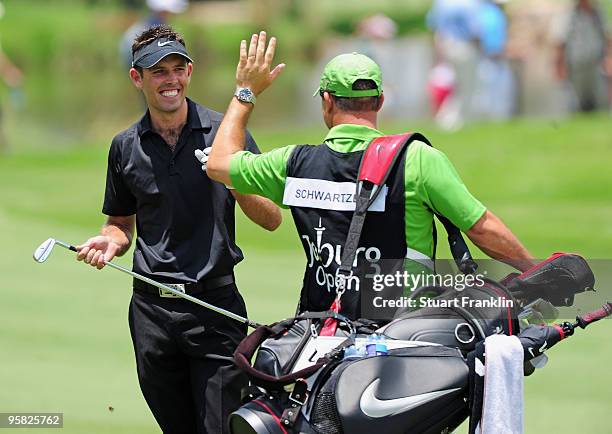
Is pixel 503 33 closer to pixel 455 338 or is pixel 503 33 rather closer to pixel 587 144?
pixel 587 144

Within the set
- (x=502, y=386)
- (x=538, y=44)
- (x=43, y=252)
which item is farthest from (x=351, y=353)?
(x=538, y=44)

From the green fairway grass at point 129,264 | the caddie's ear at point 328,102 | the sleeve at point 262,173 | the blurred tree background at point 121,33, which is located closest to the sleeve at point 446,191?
the caddie's ear at point 328,102

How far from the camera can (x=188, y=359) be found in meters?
6.27

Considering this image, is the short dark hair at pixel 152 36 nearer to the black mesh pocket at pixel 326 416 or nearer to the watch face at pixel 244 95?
the watch face at pixel 244 95

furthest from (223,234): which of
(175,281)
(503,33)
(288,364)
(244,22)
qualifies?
(244,22)

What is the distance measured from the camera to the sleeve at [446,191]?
5109 mm

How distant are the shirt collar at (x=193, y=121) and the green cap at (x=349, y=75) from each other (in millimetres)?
1046

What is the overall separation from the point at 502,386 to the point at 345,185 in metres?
0.98

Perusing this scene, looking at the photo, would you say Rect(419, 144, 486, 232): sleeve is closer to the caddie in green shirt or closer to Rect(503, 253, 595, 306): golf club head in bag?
the caddie in green shirt

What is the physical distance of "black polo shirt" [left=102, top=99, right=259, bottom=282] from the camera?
243 inches

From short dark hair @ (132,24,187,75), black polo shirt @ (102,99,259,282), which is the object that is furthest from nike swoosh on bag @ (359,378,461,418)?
short dark hair @ (132,24,187,75)

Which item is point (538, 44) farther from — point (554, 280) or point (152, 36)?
point (554, 280)

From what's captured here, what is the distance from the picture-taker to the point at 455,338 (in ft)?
16.7

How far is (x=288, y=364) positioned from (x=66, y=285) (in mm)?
7179
